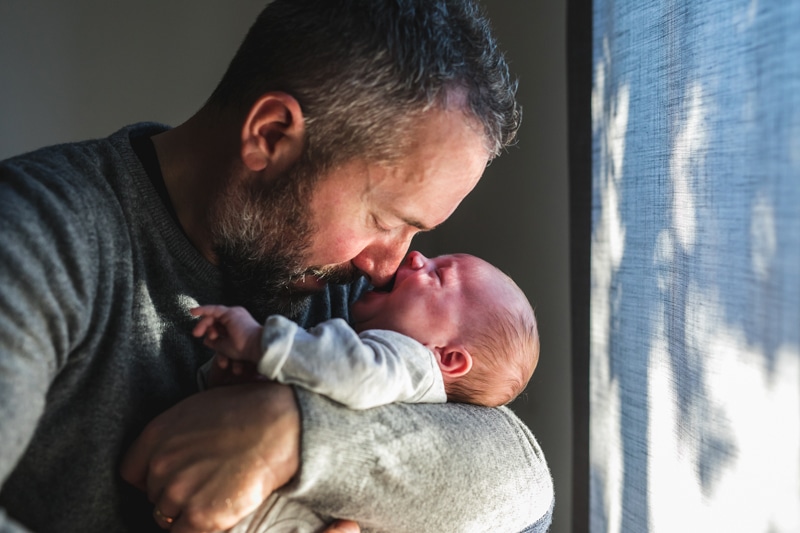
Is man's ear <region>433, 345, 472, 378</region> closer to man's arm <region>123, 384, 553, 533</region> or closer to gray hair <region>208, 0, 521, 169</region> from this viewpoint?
man's arm <region>123, 384, 553, 533</region>

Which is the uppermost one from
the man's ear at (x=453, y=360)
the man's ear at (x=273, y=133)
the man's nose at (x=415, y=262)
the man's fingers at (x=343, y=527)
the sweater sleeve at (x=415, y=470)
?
the man's ear at (x=273, y=133)

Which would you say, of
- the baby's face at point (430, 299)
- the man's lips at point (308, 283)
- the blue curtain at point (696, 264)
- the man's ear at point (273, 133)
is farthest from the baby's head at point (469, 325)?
the man's ear at point (273, 133)

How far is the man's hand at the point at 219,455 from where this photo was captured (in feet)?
3.25

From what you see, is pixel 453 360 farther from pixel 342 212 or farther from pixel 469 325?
pixel 342 212

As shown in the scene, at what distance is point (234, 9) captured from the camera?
224 centimetres

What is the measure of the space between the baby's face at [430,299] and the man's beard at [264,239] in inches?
4.6

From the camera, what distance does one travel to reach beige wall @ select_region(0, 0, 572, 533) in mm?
1907

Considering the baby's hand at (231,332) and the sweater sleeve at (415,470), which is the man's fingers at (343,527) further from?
the baby's hand at (231,332)

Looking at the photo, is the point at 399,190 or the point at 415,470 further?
the point at 399,190

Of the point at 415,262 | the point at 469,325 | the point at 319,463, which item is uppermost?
the point at 415,262

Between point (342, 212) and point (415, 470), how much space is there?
461mm

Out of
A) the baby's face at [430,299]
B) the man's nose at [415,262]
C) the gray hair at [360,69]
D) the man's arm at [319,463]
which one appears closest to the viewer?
the man's arm at [319,463]

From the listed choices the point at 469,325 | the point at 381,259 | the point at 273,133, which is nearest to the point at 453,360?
the point at 469,325

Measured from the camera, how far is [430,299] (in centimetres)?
135
